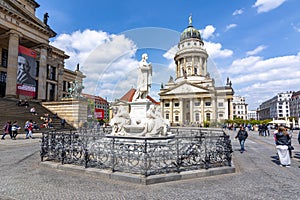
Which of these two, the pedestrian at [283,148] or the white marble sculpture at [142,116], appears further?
the white marble sculpture at [142,116]

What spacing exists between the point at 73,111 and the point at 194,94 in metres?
49.8

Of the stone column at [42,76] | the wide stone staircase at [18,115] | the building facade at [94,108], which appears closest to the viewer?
the wide stone staircase at [18,115]

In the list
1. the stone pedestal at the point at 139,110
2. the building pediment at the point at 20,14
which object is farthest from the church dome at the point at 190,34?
the stone pedestal at the point at 139,110

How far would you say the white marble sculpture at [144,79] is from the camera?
1119 cm

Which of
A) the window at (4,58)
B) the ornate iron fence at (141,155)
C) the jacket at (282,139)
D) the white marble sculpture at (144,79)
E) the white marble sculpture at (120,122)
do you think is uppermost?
the window at (4,58)

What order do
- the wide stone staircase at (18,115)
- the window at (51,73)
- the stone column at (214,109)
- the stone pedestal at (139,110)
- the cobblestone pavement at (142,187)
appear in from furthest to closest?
the stone column at (214,109) → the window at (51,73) → the wide stone staircase at (18,115) → the stone pedestal at (139,110) → the cobblestone pavement at (142,187)

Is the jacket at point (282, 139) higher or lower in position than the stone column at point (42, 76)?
lower

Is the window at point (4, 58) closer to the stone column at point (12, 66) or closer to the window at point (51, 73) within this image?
the stone column at point (12, 66)

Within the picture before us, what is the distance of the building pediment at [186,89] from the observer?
218 ft

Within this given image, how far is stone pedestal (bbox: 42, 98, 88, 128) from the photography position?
2656 cm

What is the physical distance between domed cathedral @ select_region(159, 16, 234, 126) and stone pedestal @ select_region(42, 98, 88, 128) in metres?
44.6

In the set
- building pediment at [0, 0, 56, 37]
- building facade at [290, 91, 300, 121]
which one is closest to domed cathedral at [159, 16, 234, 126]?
building pediment at [0, 0, 56, 37]

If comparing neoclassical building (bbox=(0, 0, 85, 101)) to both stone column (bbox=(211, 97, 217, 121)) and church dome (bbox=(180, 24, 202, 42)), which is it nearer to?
stone column (bbox=(211, 97, 217, 121))

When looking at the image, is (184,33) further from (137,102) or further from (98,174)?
(98,174)
